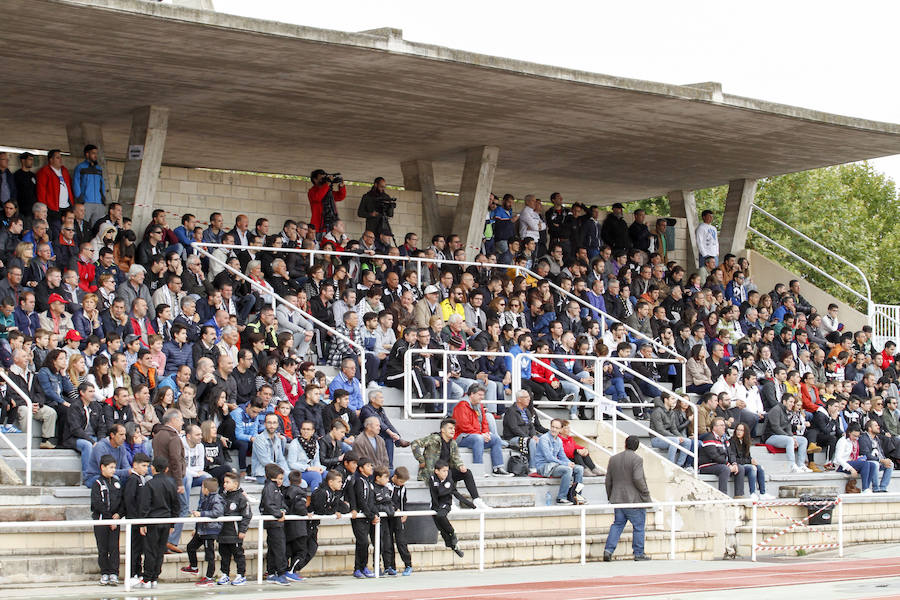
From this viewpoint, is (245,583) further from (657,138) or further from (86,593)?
(657,138)

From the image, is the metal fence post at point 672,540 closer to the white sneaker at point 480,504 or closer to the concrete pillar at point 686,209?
the white sneaker at point 480,504

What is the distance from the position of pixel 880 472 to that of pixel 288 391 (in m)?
10.1

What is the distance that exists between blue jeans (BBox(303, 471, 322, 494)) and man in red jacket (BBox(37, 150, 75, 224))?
6311mm

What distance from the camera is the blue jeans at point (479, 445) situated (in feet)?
57.2

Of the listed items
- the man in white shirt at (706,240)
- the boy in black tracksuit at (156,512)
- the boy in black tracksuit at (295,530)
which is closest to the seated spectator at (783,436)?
the man in white shirt at (706,240)

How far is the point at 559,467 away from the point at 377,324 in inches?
146

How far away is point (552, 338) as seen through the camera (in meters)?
21.2

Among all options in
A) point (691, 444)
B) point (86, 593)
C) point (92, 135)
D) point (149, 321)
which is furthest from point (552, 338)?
point (86, 593)

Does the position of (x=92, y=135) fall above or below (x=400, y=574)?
above

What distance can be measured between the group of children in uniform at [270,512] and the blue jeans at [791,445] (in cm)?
770

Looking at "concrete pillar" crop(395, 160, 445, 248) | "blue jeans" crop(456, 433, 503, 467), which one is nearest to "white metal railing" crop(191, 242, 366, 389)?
"blue jeans" crop(456, 433, 503, 467)

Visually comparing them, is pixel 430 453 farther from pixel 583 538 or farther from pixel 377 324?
pixel 377 324

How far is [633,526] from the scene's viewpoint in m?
16.7

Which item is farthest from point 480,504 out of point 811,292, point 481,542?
point 811,292
